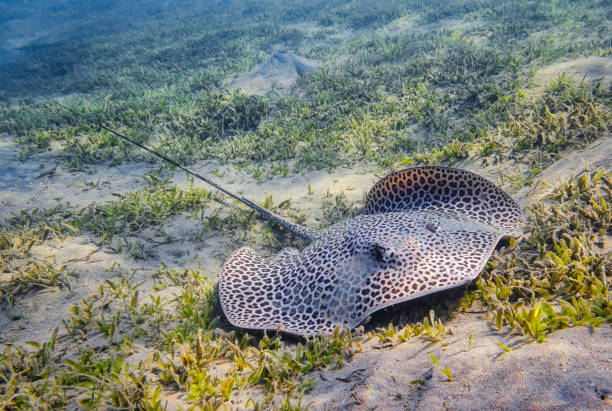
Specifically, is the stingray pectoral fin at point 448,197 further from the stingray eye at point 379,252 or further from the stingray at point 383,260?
the stingray eye at point 379,252

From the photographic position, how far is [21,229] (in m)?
4.34

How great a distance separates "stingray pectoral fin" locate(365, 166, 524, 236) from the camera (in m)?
3.28

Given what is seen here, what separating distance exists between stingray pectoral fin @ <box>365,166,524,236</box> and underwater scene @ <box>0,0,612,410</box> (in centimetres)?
2

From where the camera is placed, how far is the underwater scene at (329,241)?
2133 mm

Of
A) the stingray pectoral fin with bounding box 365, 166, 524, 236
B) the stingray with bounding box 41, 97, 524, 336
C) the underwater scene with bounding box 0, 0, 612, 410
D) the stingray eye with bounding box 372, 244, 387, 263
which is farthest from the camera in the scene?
the stingray pectoral fin with bounding box 365, 166, 524, 236

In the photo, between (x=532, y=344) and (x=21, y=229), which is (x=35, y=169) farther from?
(x=532, y=344)

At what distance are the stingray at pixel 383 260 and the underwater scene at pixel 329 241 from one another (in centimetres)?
2

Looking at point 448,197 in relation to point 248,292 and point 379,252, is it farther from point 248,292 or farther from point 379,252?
point 248,292

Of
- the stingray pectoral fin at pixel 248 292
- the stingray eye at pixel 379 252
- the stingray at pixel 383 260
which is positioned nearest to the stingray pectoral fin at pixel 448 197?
the stingray at pixel 383 260

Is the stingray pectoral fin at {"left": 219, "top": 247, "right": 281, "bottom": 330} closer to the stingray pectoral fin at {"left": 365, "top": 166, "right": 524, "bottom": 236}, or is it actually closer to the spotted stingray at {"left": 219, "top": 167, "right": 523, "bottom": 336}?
the spotted stingray at {"left": 219, "top": 167, "right": 523, "bottom": 336}

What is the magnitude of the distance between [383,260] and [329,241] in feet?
2.32

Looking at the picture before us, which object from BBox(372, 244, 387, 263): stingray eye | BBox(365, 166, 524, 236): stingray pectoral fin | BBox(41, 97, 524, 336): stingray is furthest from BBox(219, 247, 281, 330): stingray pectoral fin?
BBox(365, 166, 524, 236): stingray pectoral fin

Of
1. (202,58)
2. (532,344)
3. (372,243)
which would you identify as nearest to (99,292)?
(372,243)

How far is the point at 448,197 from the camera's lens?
356cm
